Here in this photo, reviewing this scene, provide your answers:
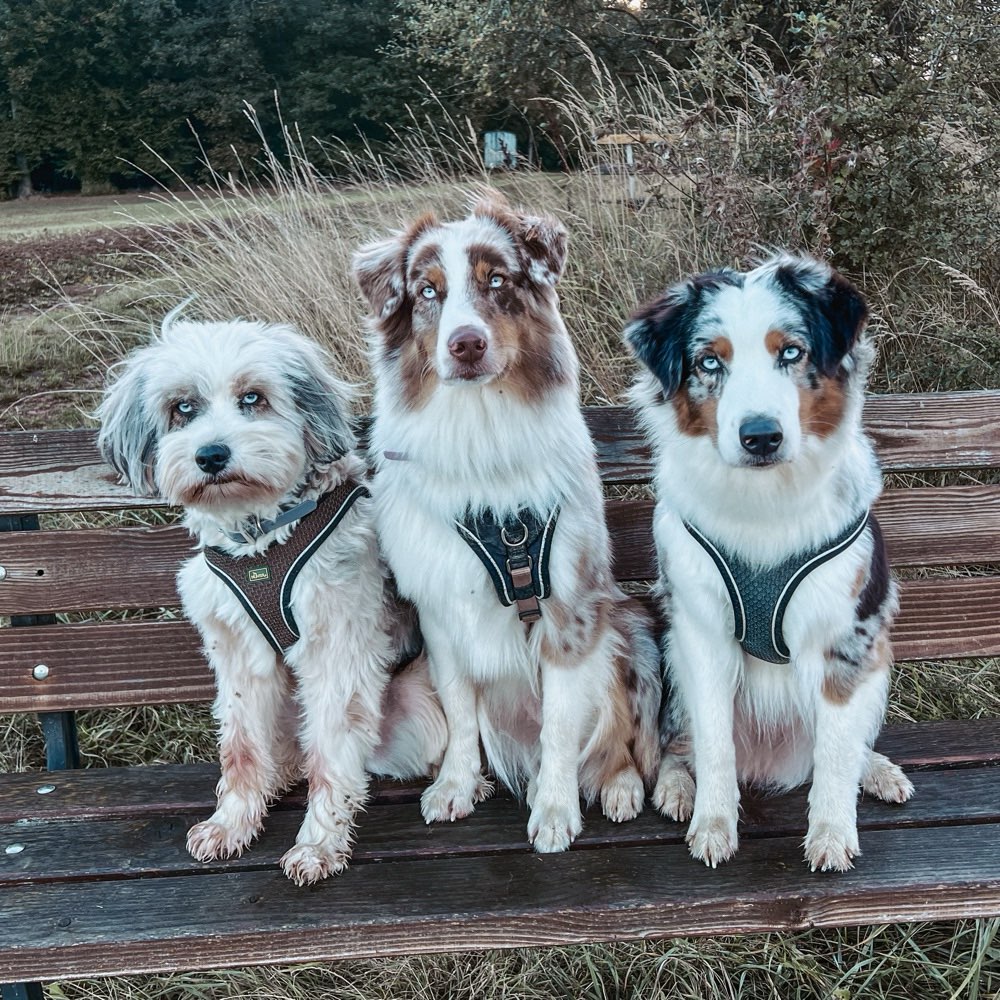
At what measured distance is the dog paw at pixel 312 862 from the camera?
1.77 m

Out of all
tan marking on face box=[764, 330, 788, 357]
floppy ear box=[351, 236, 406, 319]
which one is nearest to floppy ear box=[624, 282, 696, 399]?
tan marking on face box=[764, 330, 788, 357]

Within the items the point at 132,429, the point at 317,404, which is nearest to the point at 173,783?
the point at 132,429

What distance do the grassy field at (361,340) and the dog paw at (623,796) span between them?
1.93ft

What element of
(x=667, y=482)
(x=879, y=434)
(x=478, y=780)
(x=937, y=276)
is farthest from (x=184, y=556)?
(x=937, y=276)

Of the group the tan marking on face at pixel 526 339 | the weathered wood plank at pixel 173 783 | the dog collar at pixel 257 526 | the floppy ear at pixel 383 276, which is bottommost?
the weathered wood plank at pixel 173 783

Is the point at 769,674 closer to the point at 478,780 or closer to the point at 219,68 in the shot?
the point at 478,780

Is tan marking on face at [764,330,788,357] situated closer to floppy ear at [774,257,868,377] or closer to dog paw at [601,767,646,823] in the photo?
floppy ear at [774,257,868,377]

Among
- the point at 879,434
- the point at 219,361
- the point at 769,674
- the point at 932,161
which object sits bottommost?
the point at 769,674

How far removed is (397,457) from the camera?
6.70 feet

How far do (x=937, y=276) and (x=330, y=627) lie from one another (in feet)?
11.4

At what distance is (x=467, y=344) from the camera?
1.77 meters

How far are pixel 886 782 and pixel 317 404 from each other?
1.58 metres

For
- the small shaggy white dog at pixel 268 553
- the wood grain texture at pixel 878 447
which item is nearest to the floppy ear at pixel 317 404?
the small shaggy white dog at pixel 268 553

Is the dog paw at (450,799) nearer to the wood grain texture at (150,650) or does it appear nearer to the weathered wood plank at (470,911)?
the weathered wood plank at (470,911)
